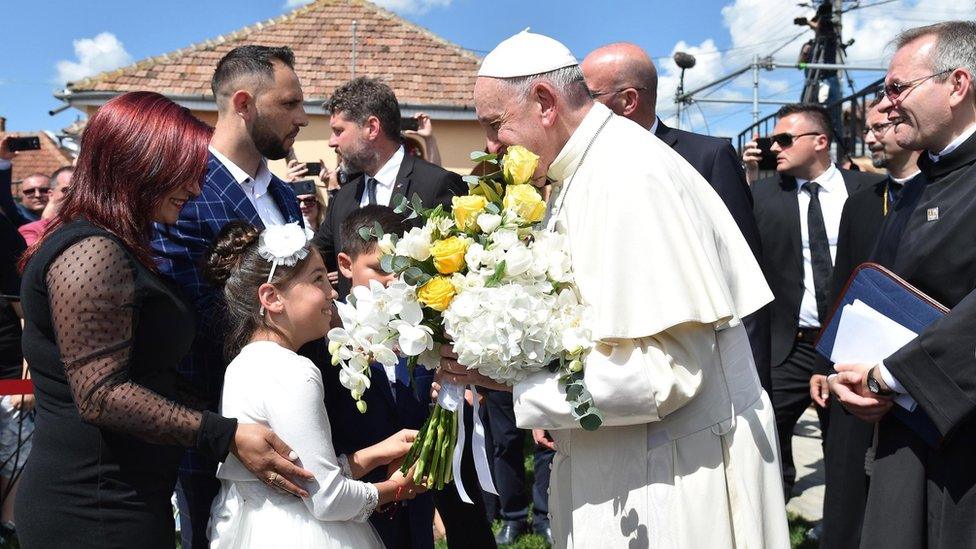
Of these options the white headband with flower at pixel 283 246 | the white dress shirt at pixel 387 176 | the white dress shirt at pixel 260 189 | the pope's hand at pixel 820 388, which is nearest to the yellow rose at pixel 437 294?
the white headband with flower at pixel 283 246

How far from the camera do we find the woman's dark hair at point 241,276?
10.2ft

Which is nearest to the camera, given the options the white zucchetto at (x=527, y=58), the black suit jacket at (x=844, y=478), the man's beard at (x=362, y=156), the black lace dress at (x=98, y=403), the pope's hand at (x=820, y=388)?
the black lace dress at (x=98, y=403)

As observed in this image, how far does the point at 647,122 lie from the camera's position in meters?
4.74

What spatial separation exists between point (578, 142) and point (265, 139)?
1.91 metres

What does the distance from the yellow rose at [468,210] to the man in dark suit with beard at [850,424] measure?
73.9 inches

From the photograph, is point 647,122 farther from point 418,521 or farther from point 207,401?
point 207,401

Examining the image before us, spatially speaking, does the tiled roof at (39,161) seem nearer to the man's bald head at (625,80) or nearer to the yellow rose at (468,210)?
the man's bald head at (625,80)

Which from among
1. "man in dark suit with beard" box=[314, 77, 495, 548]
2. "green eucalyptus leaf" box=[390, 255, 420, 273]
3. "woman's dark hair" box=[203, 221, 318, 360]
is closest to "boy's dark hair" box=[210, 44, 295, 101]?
"woman's dark hair" box=[203, 221, 318, 360]

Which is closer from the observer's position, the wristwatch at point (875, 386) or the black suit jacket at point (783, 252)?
the wristwatch at point (875, 386)

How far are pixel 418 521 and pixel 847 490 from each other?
6.19ft

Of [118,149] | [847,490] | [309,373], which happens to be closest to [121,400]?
[309,373]

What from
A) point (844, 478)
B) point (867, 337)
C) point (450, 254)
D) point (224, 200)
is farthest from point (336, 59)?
point (450, 254)

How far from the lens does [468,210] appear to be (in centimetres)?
253

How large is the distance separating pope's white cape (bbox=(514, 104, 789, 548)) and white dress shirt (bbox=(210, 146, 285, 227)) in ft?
5.55
